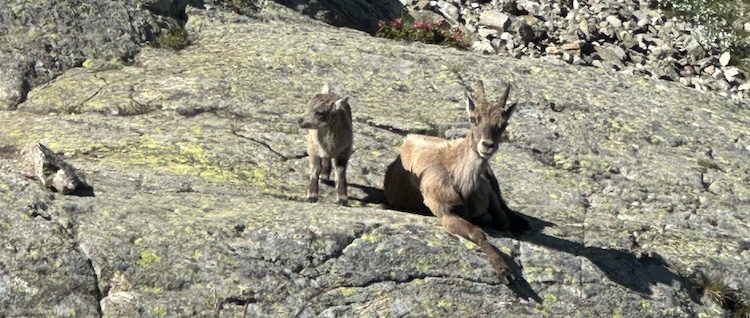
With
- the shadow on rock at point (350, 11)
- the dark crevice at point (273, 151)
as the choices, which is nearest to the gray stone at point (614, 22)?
the shadow on rock at point (350, 11)

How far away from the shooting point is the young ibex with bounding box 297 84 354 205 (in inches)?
600

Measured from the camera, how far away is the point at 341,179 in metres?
15.1

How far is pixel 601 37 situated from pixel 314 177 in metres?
16.4

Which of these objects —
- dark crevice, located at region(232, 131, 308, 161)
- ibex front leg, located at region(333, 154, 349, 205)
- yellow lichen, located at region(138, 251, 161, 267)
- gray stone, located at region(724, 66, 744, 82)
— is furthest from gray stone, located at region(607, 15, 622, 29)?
yellow lichen, located at region(138, 251, 161, 267)

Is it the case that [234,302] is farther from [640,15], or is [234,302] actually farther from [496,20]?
[640,15]

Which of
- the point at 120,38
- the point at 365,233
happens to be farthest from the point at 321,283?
the point at 120,38

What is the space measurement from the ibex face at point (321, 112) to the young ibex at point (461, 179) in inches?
45.1

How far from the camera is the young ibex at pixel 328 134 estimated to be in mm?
15250

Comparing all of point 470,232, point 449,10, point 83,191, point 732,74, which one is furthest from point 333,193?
point 732,74

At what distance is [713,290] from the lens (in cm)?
1405

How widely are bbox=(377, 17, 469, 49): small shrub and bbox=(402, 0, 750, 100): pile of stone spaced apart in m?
1.53

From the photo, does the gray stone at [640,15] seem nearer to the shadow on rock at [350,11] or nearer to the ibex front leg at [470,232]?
the shadow on rock at [350,11]

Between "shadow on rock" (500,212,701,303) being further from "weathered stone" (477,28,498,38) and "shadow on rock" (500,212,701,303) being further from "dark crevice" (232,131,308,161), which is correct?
"weathered stone" (477,28,498,38)

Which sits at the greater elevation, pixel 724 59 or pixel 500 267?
pixel 500 267
